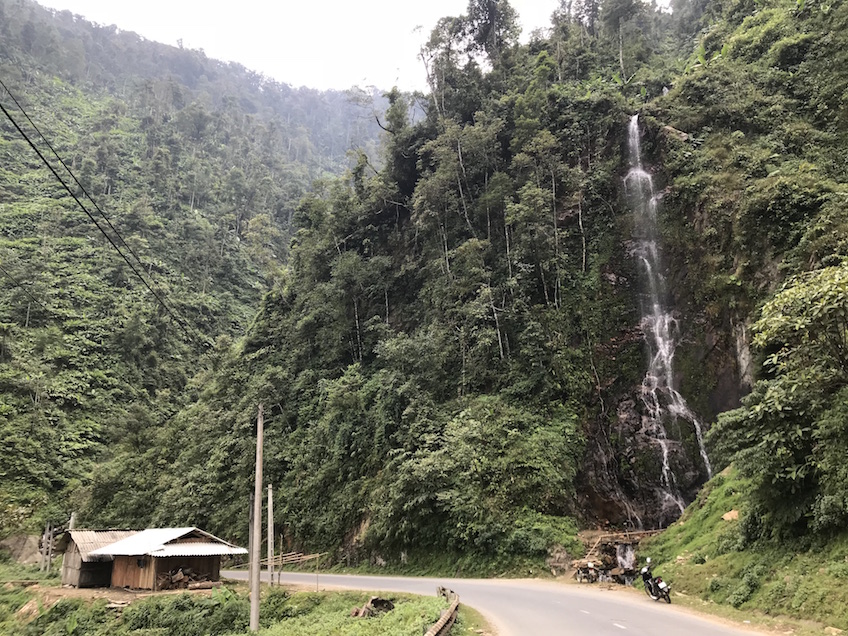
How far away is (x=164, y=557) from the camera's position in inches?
842

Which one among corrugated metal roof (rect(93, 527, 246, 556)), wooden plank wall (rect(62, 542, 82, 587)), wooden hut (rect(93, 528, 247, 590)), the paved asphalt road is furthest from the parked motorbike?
wooden plank wall (rect(62, 542, 82, 587))

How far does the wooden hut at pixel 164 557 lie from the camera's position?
21.0 m

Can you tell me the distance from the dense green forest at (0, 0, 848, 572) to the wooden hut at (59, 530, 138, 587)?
5632 mm

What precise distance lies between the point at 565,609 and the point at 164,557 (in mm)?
17549

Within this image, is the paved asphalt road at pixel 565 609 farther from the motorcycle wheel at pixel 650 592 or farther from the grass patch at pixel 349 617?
the grass patch at pixel 349 617

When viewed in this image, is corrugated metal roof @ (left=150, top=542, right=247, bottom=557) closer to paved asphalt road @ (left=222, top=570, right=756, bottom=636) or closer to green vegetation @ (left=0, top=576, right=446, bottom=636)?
green vegetation @ (left=0, top=576, right=446, bottom=636)

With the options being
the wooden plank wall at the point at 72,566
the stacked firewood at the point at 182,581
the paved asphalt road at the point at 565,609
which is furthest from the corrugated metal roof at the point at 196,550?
the paved asphalt road at the point at 565,609

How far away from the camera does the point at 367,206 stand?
3738 centimetres

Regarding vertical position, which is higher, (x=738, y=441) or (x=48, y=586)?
(x=738, y=441)

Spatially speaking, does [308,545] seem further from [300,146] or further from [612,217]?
[300,146]

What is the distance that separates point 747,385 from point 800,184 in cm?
725

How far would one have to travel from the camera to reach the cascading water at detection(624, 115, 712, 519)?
Result: 19.8 metres

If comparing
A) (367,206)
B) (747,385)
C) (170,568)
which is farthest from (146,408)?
(747,385)

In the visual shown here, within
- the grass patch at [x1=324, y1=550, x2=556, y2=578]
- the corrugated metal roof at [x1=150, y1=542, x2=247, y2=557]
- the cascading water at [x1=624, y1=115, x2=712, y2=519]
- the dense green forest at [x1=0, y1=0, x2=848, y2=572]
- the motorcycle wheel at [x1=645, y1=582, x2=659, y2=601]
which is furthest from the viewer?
the corrugated metal roof at [x1=150, y1=542, x2=247, y2=557]
